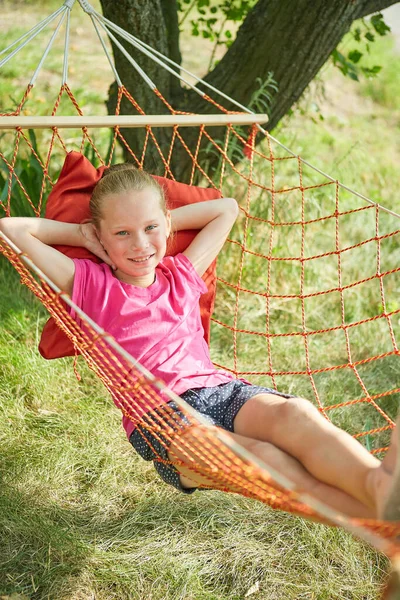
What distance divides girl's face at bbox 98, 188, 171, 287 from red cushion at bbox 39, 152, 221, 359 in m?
0.14

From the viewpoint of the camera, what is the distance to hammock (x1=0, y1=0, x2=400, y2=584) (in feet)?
6.87

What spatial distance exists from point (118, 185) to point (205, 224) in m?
0.37

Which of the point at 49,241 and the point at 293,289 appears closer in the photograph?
the point at 49,241

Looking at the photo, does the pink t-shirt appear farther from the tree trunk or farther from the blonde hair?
the tree trunk

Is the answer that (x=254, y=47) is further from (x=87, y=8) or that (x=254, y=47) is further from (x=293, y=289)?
(x=293, y=289)

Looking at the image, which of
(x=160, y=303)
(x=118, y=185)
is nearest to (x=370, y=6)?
(x=118, y=185)

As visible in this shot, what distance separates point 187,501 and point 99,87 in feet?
11.6

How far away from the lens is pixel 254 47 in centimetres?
276

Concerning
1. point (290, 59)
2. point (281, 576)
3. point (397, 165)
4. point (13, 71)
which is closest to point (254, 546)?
point (281, 576)

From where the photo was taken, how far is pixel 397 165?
4750 millimetres

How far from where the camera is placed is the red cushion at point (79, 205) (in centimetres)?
203

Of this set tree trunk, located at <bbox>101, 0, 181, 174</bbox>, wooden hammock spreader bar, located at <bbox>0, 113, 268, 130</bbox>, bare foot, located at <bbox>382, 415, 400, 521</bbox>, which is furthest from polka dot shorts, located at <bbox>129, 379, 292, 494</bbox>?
tree trunk, located at <bbox>101, 0, 181, 174</bbox>

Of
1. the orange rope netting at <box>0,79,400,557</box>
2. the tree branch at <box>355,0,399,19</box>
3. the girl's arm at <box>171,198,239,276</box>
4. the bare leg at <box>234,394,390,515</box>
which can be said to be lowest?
the orange rope netting at <box>0,79,400,557</box>

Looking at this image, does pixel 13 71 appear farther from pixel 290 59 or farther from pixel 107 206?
pixel 107 206
